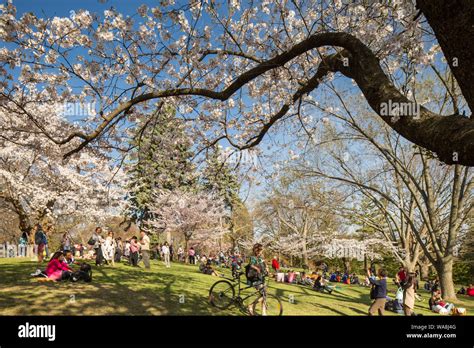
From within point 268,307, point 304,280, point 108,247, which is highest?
point 108,247

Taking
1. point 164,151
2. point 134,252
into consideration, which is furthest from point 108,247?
point 164,151

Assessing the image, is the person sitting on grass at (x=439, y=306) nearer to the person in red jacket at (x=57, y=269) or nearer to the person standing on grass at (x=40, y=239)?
the person in red jacket at (x=57, y=269)

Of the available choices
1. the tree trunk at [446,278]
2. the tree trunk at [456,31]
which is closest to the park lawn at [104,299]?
the tree trunk at [456,31]

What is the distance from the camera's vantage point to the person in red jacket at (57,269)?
363 inches

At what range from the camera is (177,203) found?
2859 centimetres

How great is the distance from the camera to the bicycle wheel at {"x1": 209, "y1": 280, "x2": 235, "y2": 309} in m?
8.62

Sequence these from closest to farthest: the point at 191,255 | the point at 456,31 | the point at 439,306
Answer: the point at 456,31
the point at 439,306
the point at 191,255

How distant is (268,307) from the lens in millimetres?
8617

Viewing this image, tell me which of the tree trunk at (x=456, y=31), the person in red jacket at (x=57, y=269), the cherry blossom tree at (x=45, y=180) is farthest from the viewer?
the cherry blossom tree at (x=45, y=180)

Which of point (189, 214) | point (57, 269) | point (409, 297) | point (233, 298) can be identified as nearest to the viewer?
point (233, 298)

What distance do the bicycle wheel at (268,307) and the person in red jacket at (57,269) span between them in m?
5.70

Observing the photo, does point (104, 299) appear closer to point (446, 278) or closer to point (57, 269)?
point (57, 269)

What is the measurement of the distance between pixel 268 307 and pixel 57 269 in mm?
6246
